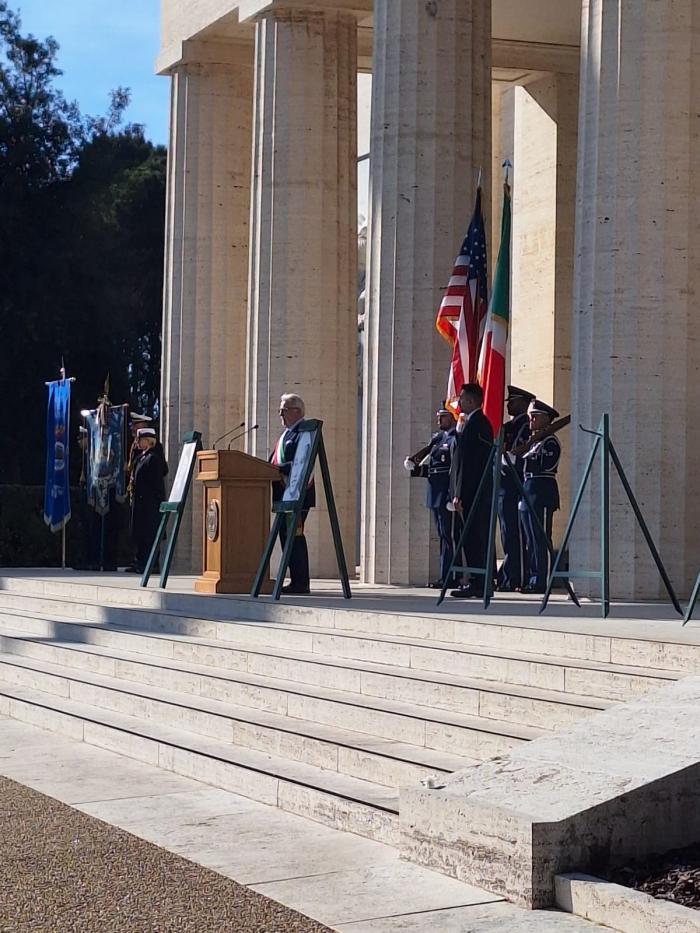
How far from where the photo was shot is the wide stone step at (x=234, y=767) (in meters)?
7.05

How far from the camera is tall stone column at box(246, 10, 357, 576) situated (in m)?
18.2

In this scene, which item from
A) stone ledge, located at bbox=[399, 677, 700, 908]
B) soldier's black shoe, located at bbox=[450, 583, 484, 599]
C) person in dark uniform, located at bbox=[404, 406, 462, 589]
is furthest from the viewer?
person in dark uniform, located at bbox=[404, 406, 462, 589]

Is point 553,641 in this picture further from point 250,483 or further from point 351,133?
point 351,133

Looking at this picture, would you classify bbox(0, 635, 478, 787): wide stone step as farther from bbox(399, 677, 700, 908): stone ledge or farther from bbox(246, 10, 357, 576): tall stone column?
bbox(246, 10, 357, 576): tall stone column

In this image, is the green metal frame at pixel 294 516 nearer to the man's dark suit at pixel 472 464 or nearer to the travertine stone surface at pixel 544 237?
the man's dark suit at pixel 472 464

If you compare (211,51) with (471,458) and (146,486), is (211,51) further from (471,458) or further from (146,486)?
(471,458)

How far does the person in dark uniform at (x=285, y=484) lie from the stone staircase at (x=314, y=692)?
1052mm

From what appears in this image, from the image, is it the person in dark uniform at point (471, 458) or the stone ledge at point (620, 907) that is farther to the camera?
the person in dark uniform at point (471, 458)

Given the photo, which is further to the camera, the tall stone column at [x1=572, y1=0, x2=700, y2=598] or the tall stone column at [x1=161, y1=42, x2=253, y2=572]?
the tall stone column at [x1=161, y1=42, x2=253, y2=572]

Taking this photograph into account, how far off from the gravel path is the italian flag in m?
7.92

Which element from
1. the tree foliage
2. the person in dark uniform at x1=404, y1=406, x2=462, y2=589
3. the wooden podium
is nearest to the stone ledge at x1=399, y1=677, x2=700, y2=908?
the wooden podium

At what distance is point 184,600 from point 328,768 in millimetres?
5162

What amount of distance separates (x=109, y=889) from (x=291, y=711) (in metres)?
3.14

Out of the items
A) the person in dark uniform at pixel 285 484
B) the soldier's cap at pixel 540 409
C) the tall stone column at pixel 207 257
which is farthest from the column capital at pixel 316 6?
the person in dark uniform at pixel 285 484
